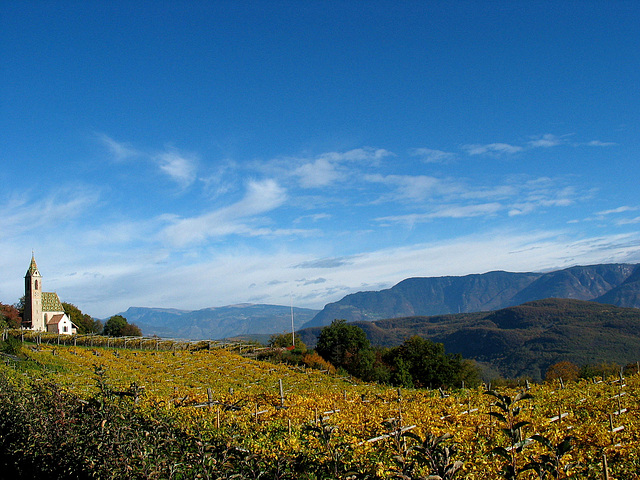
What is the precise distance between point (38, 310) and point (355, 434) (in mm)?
64547

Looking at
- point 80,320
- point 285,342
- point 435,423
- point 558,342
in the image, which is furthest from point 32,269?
point 558,342

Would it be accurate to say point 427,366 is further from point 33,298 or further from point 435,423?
point 33,298

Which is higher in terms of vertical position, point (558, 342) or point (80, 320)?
point (80, 320)

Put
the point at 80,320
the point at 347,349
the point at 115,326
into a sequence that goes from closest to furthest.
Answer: the point at 347,349
the point at 115,326
the point at 80,320

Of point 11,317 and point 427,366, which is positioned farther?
point 11,317

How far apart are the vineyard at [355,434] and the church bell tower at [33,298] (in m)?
56.2

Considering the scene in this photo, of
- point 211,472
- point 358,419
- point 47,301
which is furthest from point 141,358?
point 47,301

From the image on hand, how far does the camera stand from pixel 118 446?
19.9 ft

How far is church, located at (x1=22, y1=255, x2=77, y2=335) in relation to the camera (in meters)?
58.7

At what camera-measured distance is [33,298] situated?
2327 inches

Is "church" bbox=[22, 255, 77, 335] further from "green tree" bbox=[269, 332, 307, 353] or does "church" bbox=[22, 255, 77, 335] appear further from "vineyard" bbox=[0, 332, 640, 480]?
"vineyard" bbox=[0, 332, 640, 480]

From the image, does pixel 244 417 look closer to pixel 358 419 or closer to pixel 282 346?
pixel 358 419

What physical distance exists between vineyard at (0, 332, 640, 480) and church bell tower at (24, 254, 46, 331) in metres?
56.2

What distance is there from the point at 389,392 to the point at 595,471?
392 inches
